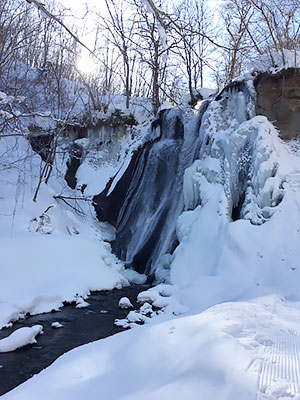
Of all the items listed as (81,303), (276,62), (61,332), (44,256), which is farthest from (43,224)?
(276,62)

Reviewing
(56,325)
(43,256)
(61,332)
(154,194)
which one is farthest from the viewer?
(154,194)

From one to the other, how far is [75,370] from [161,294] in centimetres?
363

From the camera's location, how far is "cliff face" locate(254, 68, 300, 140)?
7066mm

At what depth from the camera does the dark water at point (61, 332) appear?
3566 millimetres

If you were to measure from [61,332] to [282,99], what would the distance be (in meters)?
6.26

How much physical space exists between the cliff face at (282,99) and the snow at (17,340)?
19.5ft

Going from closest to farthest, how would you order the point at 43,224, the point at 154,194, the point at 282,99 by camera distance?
the point at 282,99, the point at 43,224, the point at 154,194

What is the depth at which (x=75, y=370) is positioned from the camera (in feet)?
8.02

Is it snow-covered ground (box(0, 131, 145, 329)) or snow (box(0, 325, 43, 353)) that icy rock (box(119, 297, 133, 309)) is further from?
snow (box(0, 325, 43, 353))

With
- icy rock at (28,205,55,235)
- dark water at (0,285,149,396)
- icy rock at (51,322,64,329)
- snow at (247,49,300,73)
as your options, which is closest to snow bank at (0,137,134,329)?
icy rock at (28,205,55,235)

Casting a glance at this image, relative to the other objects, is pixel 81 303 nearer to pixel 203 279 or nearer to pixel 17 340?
pixel 17 340

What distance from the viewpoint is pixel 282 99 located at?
7.21 m

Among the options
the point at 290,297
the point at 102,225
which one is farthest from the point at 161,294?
the point at 102,225

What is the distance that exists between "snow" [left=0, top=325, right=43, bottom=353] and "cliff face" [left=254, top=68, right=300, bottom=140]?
5.95m
